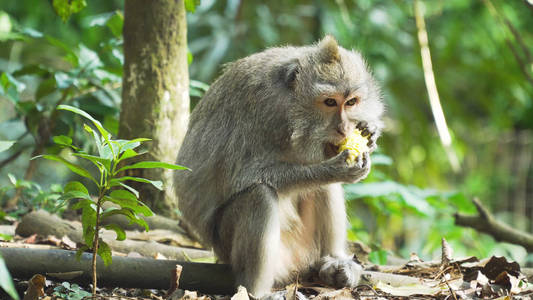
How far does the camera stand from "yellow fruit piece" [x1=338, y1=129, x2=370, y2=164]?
15.0 ft

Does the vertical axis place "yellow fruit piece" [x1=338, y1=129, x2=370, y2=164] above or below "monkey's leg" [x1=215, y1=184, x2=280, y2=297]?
above

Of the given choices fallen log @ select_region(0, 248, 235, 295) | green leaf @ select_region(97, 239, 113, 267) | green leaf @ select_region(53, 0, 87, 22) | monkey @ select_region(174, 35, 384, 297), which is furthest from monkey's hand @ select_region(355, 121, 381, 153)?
green leaf @ select_region(53, 0, 87, 22)

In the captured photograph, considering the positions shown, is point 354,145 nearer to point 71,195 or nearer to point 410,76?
point 71,195

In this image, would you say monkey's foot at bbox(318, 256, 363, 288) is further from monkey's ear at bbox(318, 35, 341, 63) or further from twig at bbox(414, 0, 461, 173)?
monkey's ear at bbox(318, 35, 341, 63)

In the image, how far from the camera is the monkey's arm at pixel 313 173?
4.58m

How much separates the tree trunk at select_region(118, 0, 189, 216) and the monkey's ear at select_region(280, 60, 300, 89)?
4.46 feet

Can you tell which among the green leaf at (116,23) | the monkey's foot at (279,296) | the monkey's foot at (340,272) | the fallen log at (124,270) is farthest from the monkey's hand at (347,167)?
the green leaf at (116,23)

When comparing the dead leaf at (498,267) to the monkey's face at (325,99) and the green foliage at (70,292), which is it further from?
the green foliage at (70,292)

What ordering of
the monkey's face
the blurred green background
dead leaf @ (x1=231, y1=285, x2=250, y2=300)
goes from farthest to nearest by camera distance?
the blurred green background
the monkey's face
dead leaf @ (x1=231, y1=285, x2=250, y2=300)

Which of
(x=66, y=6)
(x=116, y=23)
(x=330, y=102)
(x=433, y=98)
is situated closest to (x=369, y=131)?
(x=330, y=102)

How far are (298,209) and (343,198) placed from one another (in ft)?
1.55

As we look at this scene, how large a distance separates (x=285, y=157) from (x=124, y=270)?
1668 mm

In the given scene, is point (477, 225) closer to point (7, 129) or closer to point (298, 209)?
point (298, 209)

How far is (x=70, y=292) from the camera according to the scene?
12.1ft
